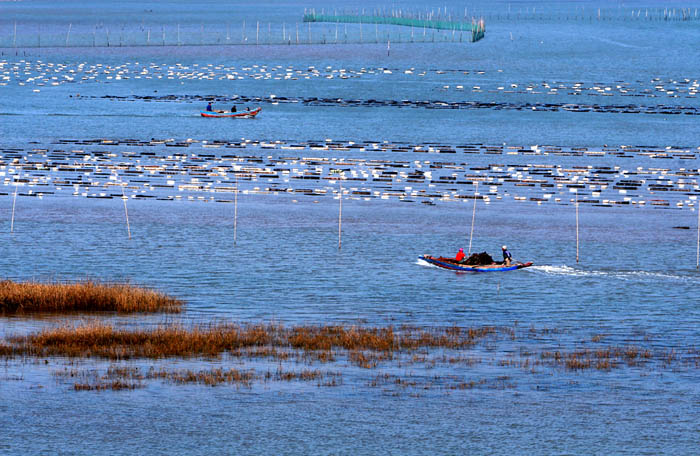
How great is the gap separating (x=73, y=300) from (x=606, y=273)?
29379mm

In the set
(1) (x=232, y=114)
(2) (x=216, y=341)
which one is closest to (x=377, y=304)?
(2) (x=216, y=341)

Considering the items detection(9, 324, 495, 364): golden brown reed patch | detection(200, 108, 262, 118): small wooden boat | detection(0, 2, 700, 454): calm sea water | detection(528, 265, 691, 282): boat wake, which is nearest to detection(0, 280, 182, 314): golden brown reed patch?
detection(0, 2, 700, 454): calm sea water

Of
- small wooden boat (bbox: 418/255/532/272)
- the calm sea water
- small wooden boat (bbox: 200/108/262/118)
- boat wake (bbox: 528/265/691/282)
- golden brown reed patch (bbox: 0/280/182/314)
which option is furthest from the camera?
small wooden boat (bbox: 200/108/262/118)

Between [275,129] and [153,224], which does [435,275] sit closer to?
[153,224]

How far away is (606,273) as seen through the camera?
70.2 meters

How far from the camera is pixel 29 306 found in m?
55.7

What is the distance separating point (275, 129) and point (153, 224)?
62.8 meters

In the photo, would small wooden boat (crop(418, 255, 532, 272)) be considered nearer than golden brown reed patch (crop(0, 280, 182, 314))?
No

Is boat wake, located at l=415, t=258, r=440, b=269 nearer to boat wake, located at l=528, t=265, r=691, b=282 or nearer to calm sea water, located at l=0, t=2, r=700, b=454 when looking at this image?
calm sea water, located at l=0, t=2, r=700, b=454

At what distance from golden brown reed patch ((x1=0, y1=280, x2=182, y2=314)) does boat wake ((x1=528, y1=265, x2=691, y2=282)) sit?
73.4ft

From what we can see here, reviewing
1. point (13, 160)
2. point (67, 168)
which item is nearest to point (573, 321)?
point (67, 168)

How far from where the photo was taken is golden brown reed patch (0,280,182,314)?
55594 millimetres

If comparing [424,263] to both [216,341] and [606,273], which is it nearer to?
[606,273]

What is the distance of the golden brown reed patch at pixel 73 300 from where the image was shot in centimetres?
5559
